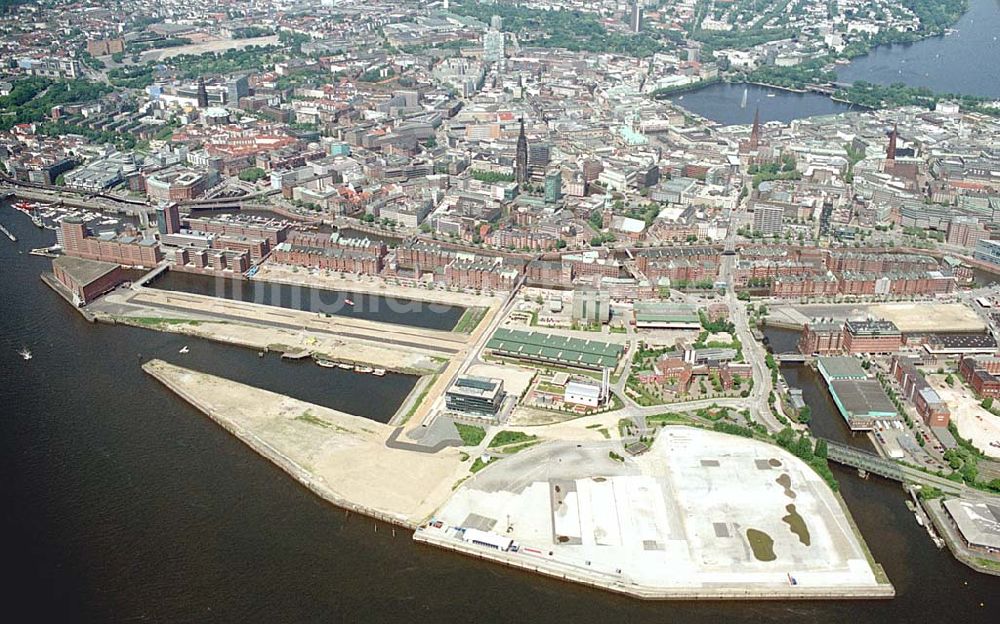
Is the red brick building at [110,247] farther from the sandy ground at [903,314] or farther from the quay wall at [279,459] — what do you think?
the sandy ground at [903,314]

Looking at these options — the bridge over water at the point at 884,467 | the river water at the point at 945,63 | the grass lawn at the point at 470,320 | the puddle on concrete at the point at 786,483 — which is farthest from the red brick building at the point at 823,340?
the river water at the point at 945,63

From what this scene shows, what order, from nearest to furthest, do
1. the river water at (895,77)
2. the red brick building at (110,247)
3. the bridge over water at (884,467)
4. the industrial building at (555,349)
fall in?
the bridge over water at (884,467) < the industrial building at (555,349) < the red brick building at (110,247) < the river water at (895,77)

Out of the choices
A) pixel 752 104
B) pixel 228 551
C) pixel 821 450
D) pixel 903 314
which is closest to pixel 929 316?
pixel 903 314

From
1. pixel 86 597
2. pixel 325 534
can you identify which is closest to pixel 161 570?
pixel 86 597

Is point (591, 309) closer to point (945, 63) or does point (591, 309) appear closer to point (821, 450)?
point (821, 450)

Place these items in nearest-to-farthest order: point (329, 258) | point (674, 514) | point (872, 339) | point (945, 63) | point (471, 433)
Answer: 1. point (674, 514)
2. point (471, 433)
3. point (872, 339)
4. point (329, 258)
5. point (945, 63)

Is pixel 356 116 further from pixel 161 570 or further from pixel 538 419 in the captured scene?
pixel 161 570
